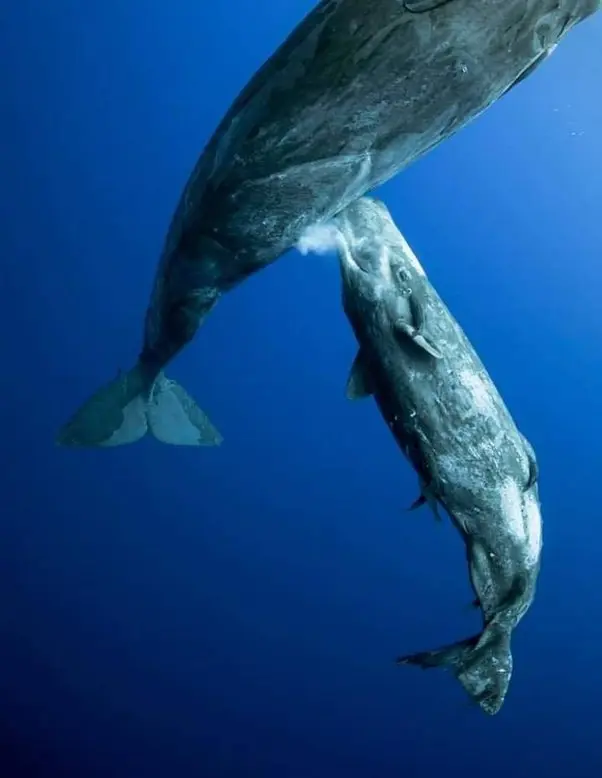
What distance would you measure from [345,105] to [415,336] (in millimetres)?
904

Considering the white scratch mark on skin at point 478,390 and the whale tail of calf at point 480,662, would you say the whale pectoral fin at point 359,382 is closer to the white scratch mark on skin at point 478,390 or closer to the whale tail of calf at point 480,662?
the white scratch mark on skin at point 478,390

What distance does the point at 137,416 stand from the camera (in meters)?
3.81

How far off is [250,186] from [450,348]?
979 millimetres

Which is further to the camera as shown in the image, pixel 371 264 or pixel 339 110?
pixel 371 264

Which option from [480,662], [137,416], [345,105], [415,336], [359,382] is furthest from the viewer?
[137,416]

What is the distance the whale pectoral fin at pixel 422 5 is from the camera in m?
1.80

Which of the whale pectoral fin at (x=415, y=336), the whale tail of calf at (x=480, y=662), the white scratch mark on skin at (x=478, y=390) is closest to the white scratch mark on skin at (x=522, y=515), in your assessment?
the white scratch mark on skin at (x=478, y=390)

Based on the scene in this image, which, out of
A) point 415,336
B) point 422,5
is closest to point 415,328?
point 415,336

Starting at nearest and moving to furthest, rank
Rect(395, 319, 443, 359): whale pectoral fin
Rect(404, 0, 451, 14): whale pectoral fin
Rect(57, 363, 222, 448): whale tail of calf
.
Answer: Rect(404, 0, 451, 14): whale pectoral fin < Rect(395, 319, 443, 359): whale pectoral fin < Rect(57, 363, 222, 448): whale tail of calf

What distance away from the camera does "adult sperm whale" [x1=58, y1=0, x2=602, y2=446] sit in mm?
1859

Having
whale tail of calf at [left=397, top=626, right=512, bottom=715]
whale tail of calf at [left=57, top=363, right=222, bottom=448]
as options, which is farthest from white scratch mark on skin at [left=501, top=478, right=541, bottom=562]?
whale tail of calf at [left=57, top=363, right=222, bottom=448]

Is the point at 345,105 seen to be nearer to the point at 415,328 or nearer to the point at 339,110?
the point at 339,110

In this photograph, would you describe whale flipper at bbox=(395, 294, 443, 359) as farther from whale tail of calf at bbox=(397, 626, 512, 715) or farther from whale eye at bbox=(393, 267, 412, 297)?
whale tail of calf at bbox=(397, 626, 512, 715)

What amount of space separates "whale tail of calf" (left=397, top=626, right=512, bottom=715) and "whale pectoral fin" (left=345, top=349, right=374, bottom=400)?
116 centimetres
